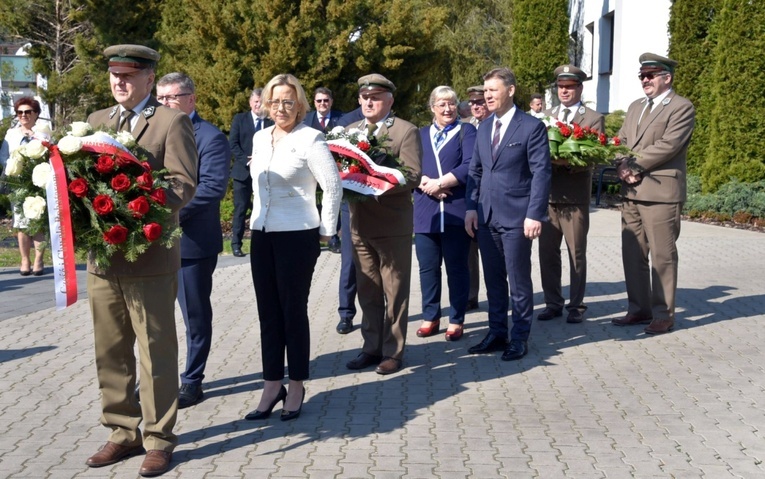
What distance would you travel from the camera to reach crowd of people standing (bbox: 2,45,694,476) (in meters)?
5.36

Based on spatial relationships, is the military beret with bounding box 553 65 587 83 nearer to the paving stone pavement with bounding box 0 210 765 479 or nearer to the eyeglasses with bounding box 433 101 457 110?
the eyeglasses with bounding box 433 101 457 110

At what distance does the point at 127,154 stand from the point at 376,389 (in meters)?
2.85

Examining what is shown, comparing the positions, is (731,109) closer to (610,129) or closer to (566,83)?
(610,129)

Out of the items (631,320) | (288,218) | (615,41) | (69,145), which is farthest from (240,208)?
(615,41)

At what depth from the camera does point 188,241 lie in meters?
6.45

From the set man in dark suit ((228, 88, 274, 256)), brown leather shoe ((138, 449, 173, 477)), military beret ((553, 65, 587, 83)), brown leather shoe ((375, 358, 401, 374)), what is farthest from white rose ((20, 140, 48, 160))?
man in dark suit ((228, 88, 274, 256))

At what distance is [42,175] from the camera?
479 cm

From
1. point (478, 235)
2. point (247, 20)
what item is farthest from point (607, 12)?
point (478, 235)

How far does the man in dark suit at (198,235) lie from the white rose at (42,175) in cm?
159

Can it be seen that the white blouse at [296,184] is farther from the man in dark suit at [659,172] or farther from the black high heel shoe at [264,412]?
the man in dark suit at [659,172]

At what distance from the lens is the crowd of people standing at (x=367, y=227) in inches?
211

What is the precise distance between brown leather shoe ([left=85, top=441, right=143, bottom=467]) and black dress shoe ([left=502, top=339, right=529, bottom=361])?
332 centimetres

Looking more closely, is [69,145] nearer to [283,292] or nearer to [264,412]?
[283,292]

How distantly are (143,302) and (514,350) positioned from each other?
138 inches
